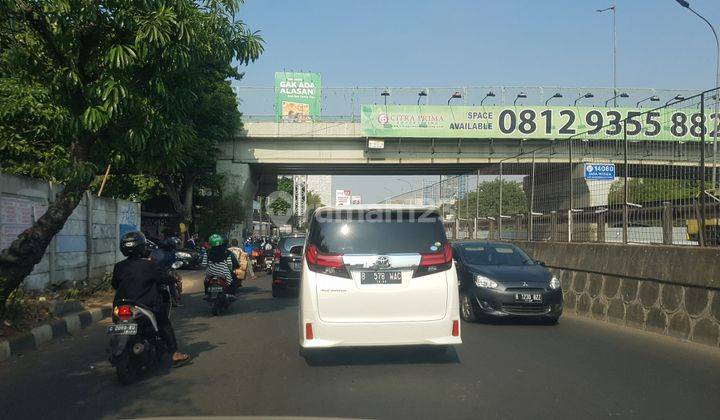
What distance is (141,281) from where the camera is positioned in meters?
7.33

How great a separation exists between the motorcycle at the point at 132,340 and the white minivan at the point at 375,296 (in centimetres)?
167

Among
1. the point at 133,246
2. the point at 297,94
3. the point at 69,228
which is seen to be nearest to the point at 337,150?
the point at 297,94

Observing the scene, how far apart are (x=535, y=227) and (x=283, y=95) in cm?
2549

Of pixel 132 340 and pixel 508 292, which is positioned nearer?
pixel 132 340

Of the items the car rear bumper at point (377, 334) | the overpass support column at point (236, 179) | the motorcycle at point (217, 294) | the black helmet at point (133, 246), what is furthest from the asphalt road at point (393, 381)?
the overpass support column at point (236, 179)

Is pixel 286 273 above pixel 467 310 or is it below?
above

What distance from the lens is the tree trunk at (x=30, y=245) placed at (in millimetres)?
9648

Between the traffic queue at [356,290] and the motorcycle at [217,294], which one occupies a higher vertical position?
the traffic queue at [356,290]

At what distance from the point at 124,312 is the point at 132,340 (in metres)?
0.32

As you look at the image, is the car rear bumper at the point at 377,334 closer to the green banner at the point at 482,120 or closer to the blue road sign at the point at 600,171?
the blue road sign at the point at 600,171

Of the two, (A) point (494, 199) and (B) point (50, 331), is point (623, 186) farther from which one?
(B) point (50, 331)

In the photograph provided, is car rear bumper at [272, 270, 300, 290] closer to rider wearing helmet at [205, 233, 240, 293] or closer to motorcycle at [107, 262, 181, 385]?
rider wearing helmet at [205, 233, 240, 293]

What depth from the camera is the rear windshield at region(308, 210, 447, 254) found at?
759cm

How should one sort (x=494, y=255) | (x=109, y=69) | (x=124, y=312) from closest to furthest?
(x=124, y=312)
(x=109, y=69)
(x=494, y=255)
